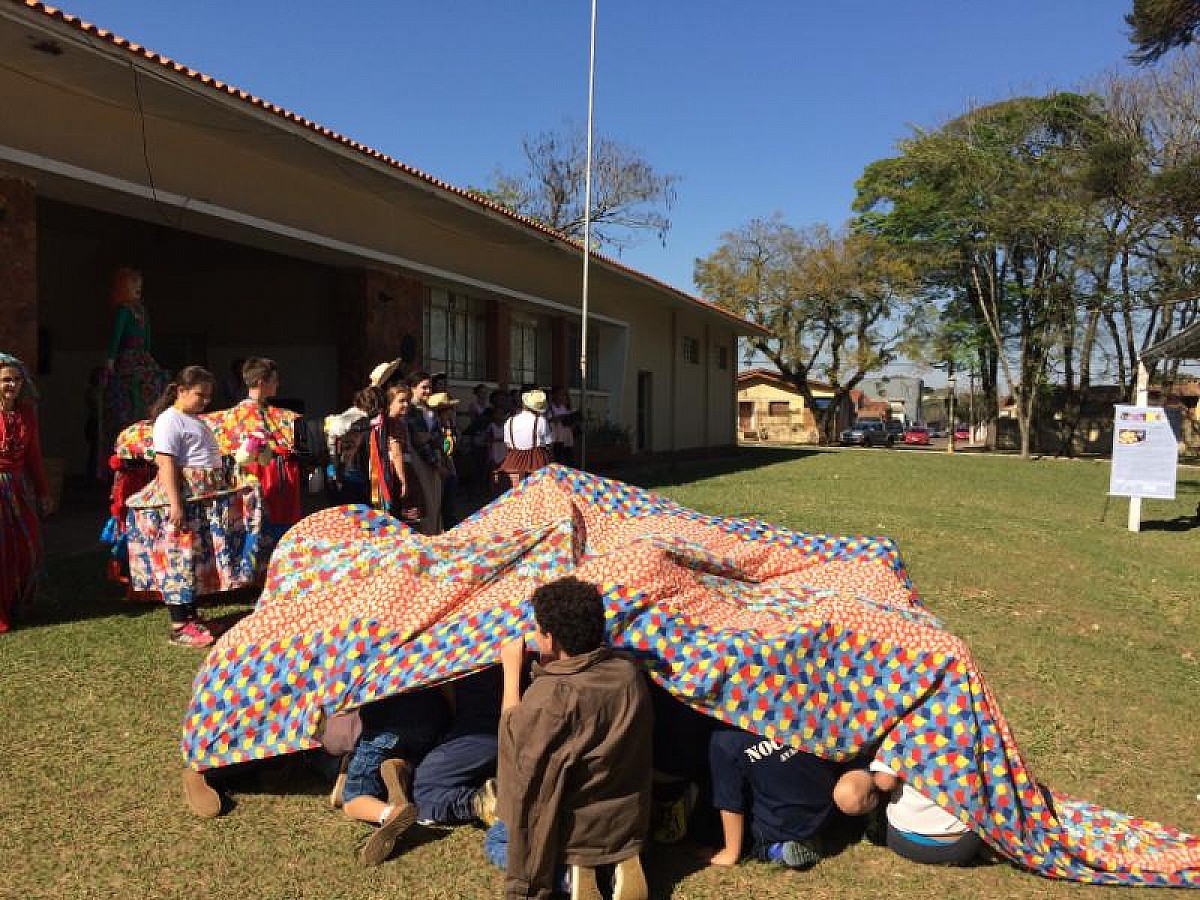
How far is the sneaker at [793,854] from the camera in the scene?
2.82 metres

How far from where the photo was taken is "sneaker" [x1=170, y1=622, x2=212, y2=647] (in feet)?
16.0

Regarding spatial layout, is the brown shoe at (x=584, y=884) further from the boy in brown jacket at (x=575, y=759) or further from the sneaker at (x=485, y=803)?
the sneaker at (x=485, y=803)

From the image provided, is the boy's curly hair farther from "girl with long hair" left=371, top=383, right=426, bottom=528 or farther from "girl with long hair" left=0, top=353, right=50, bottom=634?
"girl with long hair" left=0, top=353, right=50, bottom=634

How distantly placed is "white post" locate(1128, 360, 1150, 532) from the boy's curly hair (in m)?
10.6

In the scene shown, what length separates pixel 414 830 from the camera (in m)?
2.98

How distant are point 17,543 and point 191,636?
1158mm

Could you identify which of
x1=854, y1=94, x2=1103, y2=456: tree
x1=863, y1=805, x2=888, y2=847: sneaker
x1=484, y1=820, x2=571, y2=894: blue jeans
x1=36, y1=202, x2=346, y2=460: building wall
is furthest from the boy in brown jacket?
x1=854, y1=94, x2=1103, y2=456: tree

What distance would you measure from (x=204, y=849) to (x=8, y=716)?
1560 millimetres

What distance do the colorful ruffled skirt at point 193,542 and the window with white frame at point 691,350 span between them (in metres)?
20.6

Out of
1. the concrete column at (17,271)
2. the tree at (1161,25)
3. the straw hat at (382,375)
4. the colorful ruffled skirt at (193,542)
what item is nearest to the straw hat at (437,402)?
the straw hat at (382,375)

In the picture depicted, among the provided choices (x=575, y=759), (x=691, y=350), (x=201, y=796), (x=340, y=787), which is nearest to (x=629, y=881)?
(x=575, y=759)

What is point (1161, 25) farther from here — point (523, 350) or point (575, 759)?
point (575, 759)

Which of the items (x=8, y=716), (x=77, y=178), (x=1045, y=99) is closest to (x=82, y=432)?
(x=77, y=178)

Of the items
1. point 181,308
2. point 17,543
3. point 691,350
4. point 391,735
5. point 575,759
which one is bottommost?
point 391,735
